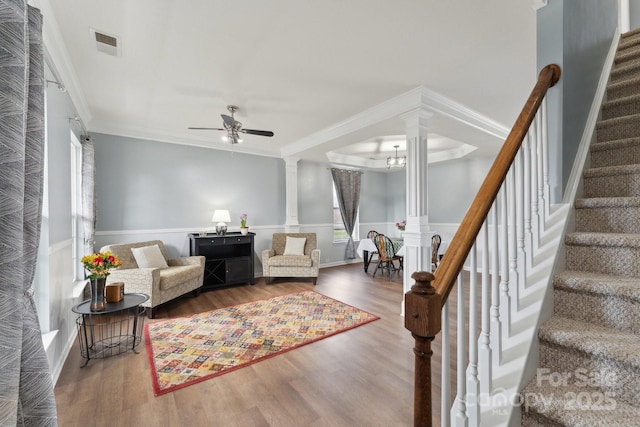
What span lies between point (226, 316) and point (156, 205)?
2.35 m

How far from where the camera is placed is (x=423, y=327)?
80 centimetres

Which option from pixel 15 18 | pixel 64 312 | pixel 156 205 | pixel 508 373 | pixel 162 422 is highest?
pixel 15 18

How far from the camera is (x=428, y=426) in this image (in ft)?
2.71

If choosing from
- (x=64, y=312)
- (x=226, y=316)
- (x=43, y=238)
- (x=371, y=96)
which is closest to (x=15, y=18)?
(x=43, y=238)

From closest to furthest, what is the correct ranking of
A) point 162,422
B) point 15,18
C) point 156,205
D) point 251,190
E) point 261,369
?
point 15,18 < point 162,422 < point 261,369 < point 156,205 < point 251,190

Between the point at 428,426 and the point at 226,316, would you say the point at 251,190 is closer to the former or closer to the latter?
the point at 226,316

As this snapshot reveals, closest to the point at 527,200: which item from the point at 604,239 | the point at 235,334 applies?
the point at 604,239

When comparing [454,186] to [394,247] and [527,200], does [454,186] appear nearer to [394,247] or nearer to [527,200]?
[394,247]

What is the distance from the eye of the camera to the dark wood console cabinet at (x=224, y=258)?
4598mm

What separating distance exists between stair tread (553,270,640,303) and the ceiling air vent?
334cm

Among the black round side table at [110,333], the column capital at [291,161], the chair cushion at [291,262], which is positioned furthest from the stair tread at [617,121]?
the column capital at [291,161]

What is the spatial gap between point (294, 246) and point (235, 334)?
254cm

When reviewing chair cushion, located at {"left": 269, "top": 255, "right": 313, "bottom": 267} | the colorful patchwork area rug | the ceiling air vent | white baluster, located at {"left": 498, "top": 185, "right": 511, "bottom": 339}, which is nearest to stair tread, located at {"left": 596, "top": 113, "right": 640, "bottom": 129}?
white baluster, located at {"left": 498, "top": 185, "right": 511, "bottom": 339}

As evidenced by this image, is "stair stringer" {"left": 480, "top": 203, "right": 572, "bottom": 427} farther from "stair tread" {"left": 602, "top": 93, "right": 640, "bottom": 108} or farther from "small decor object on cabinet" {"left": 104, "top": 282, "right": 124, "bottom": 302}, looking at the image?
"small decor object on cabinet" {"left": 104, "top": 282, "right": 124, "bottom": 302}
